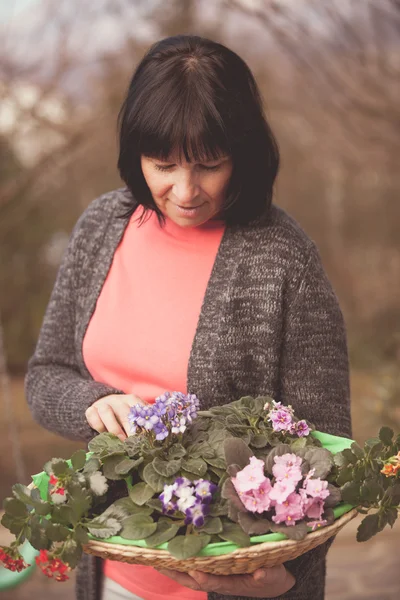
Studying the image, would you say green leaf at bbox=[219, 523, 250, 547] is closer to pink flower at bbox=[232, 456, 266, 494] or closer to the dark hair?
pink flower at bbox=[232, 456, 266, 494]

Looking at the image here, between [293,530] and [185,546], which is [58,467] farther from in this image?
[293,530]

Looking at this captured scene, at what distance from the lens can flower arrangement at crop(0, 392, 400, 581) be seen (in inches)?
A: 43.1

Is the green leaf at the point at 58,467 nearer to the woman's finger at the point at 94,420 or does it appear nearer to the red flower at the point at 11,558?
the red flower at the point at 11,558

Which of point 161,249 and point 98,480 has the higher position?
point 161,249

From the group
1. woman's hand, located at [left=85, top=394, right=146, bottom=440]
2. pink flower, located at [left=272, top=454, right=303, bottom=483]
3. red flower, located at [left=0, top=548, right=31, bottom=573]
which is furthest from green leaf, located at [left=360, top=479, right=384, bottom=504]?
red flower, located at [left=0, top=548, right=31, bottom=573]

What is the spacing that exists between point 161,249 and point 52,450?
3063mm

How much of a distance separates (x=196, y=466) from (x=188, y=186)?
0.51m

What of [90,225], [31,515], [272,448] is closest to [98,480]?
[31,515]

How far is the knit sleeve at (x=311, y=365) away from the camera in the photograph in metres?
1.46

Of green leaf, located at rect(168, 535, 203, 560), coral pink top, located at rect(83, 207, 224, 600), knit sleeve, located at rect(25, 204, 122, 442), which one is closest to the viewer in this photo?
green leaf, located at rect(168, 535, 203, 560)

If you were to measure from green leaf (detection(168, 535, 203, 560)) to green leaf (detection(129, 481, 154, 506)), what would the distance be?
10cm

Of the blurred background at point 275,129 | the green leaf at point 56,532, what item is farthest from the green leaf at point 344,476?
the blurred background at point 275,129

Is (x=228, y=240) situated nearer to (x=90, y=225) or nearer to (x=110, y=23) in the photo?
(x=90, y=225)

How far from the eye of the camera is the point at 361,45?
12.7 feet
